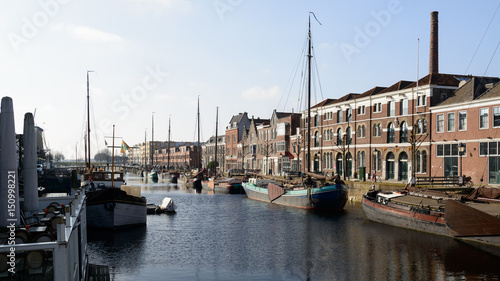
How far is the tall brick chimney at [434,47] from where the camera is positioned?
52.6 m

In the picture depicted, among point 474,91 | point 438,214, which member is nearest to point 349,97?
point 474,91

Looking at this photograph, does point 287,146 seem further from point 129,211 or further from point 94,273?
point 94,273

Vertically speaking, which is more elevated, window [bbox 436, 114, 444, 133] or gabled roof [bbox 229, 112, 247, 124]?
gabled roof [bbox 229, 112, 247, 124]

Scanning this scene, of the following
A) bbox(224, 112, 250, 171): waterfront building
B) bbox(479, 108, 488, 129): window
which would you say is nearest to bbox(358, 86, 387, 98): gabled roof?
bbox(479, 108, 488, 129): window

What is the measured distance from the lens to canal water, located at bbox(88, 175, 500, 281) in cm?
1870

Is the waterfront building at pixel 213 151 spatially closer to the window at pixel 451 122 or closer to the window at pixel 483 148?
the window at pixel 451 122

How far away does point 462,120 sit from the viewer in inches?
1705

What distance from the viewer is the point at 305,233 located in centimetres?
2912

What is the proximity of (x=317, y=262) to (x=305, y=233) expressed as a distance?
835cm

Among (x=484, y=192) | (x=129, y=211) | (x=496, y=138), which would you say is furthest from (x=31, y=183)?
(x=496, y=138)

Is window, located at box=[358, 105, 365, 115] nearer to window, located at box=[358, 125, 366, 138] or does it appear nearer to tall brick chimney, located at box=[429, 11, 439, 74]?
window, located at box=[358, 125, 366, 138]

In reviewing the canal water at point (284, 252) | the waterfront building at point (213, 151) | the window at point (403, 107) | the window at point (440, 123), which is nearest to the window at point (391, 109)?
the window at point (403, 107)

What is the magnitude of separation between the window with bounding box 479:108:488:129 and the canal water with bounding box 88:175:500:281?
52.3 feet

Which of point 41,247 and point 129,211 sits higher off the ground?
point 41,247
